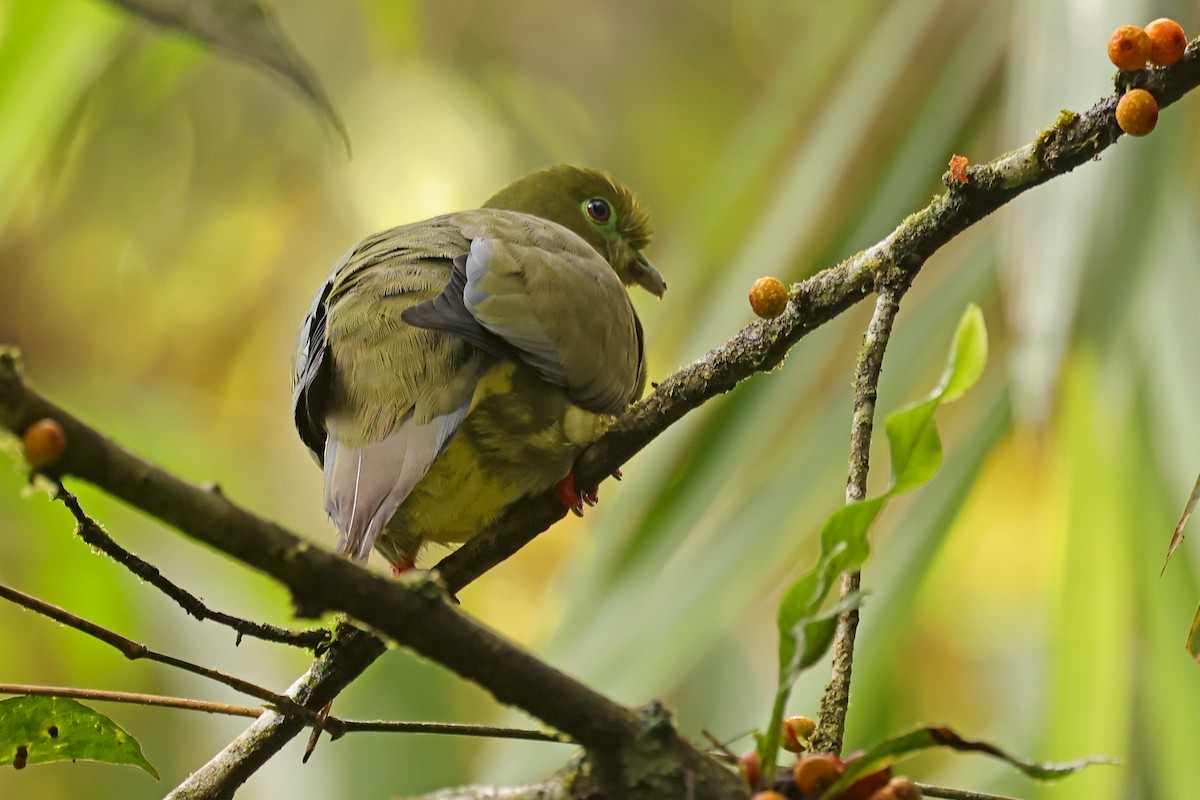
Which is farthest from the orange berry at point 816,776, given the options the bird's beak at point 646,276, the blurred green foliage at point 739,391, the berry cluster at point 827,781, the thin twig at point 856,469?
the bird's beak at point 646,276

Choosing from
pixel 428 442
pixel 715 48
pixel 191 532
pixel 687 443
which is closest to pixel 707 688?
pixel 687 443

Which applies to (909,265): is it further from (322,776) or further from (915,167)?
(322,776)

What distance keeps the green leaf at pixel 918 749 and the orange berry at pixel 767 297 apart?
72 cm

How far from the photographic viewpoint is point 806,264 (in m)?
3.69

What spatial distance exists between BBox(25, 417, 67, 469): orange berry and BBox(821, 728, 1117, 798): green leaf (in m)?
0.66

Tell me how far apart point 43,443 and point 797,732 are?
2.78 ft

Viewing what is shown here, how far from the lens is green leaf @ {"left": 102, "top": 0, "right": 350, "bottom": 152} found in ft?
4.91

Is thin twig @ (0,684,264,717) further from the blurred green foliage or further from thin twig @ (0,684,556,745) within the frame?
the blurred green foliage

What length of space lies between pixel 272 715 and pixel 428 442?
0.56m

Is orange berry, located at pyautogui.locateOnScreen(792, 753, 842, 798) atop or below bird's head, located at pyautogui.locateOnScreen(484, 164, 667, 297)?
below

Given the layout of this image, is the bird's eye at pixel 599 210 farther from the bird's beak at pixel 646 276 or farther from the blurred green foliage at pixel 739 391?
the blurred green foliage at pixel 739 391

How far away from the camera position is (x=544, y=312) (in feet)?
7.95

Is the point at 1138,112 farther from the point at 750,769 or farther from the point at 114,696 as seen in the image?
the point at 114,696

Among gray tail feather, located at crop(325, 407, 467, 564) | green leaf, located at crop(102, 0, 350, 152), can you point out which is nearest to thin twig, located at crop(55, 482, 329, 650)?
gray tail feather, located at crop(325, 407, 467, 564)
